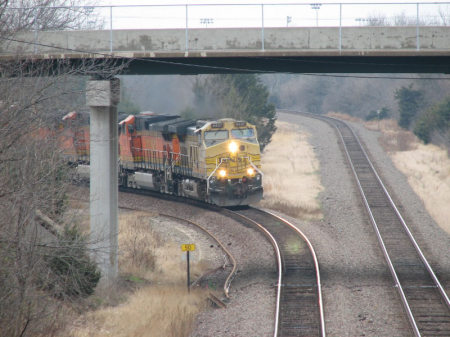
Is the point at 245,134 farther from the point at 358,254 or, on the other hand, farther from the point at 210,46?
the point at 210,46

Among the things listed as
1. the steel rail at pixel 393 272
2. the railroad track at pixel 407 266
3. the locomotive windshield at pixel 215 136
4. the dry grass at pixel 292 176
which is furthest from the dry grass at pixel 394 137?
the locomotive windshield at pixel 215 136

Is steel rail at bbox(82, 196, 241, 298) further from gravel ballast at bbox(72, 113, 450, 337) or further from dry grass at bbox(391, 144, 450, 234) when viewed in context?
dry grass at bbox(391, 144, 450, 234)

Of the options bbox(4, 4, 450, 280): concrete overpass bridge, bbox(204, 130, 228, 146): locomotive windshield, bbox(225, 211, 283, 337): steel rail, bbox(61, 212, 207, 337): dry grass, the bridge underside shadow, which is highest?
bbox(4, 4, 450, 280): concrete overpass bridge

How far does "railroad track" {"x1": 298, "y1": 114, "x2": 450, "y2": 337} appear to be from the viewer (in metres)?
14.5

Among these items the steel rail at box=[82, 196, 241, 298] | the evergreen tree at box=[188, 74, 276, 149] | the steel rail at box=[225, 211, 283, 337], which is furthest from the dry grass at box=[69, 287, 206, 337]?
the evergreen tree at box=[188, 74, 276, 149]

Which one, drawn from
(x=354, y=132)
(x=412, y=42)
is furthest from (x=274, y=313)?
(x=354, y=132)

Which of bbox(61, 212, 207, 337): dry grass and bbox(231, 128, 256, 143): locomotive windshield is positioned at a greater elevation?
bbox(231, 128, 256, 143): locomotive windshield

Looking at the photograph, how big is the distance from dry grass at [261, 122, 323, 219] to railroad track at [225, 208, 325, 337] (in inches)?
142

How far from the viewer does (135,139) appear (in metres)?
30.3

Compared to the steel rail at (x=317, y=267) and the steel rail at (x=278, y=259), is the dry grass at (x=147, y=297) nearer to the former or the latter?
the steel rail at (x=278, y=259)

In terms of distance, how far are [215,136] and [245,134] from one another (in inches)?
60.7

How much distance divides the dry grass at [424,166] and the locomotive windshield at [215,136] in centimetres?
950

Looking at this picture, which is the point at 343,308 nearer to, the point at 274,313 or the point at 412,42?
the point at 274,313

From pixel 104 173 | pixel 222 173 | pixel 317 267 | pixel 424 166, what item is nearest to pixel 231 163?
pixel 222 173
